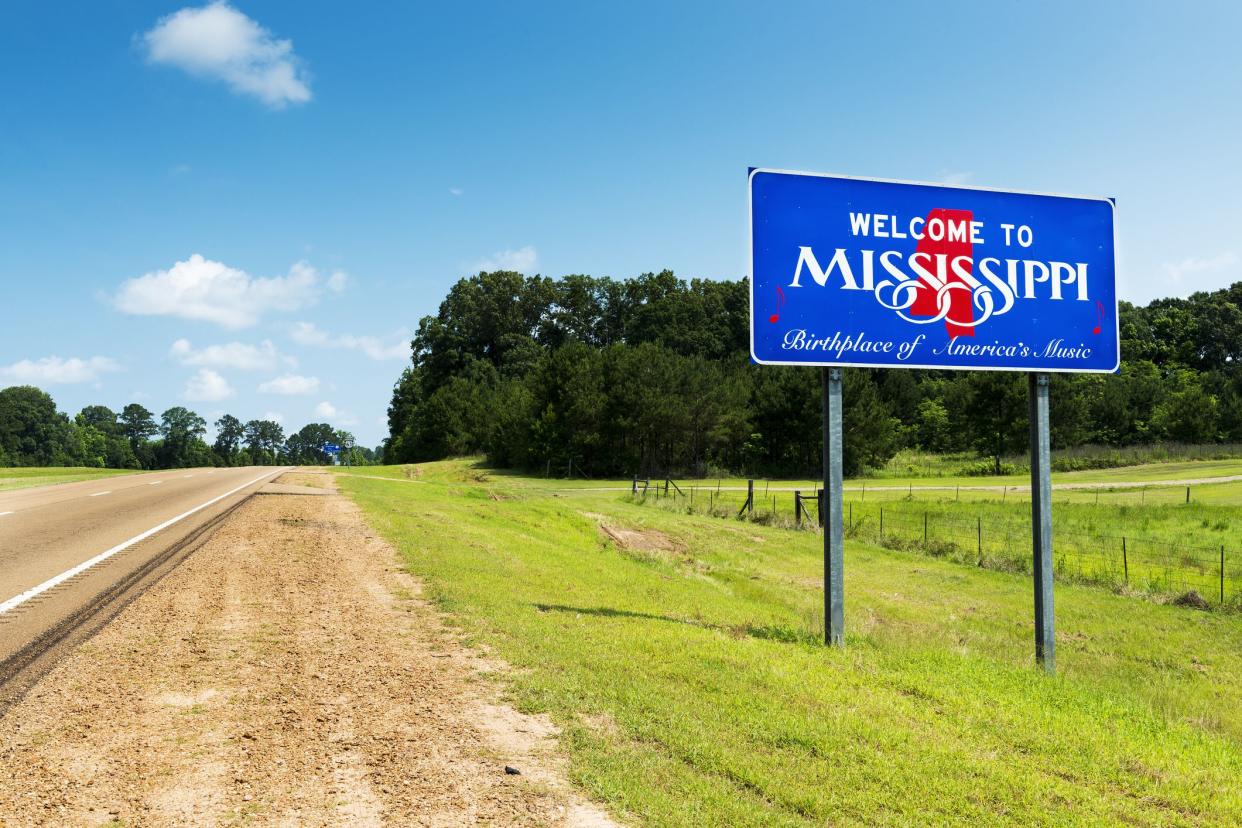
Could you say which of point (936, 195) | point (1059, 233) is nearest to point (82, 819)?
point (936, 195)

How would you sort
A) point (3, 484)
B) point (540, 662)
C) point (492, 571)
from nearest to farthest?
1. point (540, 662)
2. point (492, 571)
3. point (3, 484)

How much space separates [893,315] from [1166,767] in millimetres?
6080

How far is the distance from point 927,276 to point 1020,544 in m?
21.3

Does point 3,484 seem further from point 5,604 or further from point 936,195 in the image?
point 936,195

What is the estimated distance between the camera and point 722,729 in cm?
577

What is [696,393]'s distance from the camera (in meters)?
76.4

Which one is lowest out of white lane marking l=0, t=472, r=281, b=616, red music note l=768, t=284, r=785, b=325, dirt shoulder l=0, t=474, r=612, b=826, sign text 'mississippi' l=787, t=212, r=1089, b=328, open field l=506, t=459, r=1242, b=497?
open field l=506, t=459, r=1242, b=497

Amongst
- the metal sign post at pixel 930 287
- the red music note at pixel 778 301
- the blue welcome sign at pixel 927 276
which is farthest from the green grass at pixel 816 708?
the red music note at pixel 778 301

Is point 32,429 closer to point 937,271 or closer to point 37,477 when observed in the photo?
point 37,477

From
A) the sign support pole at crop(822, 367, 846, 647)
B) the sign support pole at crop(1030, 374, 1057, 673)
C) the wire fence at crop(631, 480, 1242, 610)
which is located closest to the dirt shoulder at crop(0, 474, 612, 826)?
the sign support pole at crop(822, 367, 846, 647)

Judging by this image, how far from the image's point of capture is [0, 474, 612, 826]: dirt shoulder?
4.18 m

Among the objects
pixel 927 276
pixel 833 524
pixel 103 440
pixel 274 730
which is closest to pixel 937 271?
pixel 927 276

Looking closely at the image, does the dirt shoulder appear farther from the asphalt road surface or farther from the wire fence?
the wire fence

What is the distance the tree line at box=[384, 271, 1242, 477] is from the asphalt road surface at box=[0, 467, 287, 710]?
2142 inches
